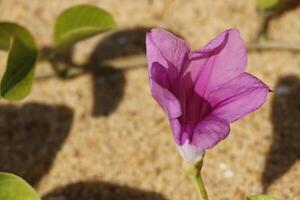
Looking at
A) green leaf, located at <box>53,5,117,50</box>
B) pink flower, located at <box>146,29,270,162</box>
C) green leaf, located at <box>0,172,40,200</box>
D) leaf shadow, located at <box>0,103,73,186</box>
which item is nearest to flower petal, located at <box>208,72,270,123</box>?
pink flower, located at <box>146,29,270,162</box>

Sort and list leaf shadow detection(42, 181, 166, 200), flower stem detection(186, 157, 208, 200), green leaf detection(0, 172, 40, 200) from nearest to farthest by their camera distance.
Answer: flower stem detection(186, 157, 208, 200), green leaf detection(0, 172, 40, 200), leaf shadow detection(42, 181, 166, 200)

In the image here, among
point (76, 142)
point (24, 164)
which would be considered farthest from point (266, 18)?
point (24, 164)

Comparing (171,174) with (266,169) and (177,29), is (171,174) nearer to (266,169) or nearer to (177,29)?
(266,169)

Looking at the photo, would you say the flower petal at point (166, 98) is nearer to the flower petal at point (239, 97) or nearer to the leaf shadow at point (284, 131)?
the flower petal at point (239, 97)

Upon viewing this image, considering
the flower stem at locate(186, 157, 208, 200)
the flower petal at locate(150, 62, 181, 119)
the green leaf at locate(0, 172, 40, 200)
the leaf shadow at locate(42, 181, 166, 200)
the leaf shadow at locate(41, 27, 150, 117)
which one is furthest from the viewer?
the leaf shadow at locate(41, 27, 150, 117)

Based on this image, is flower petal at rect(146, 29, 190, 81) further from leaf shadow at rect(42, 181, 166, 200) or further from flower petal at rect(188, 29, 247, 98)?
leaf shadow at rect(42, 181, 166, 200)

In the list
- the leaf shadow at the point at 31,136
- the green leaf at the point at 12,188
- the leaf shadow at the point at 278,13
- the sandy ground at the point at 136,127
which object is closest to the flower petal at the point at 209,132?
the green leaf at the point at 12,188
